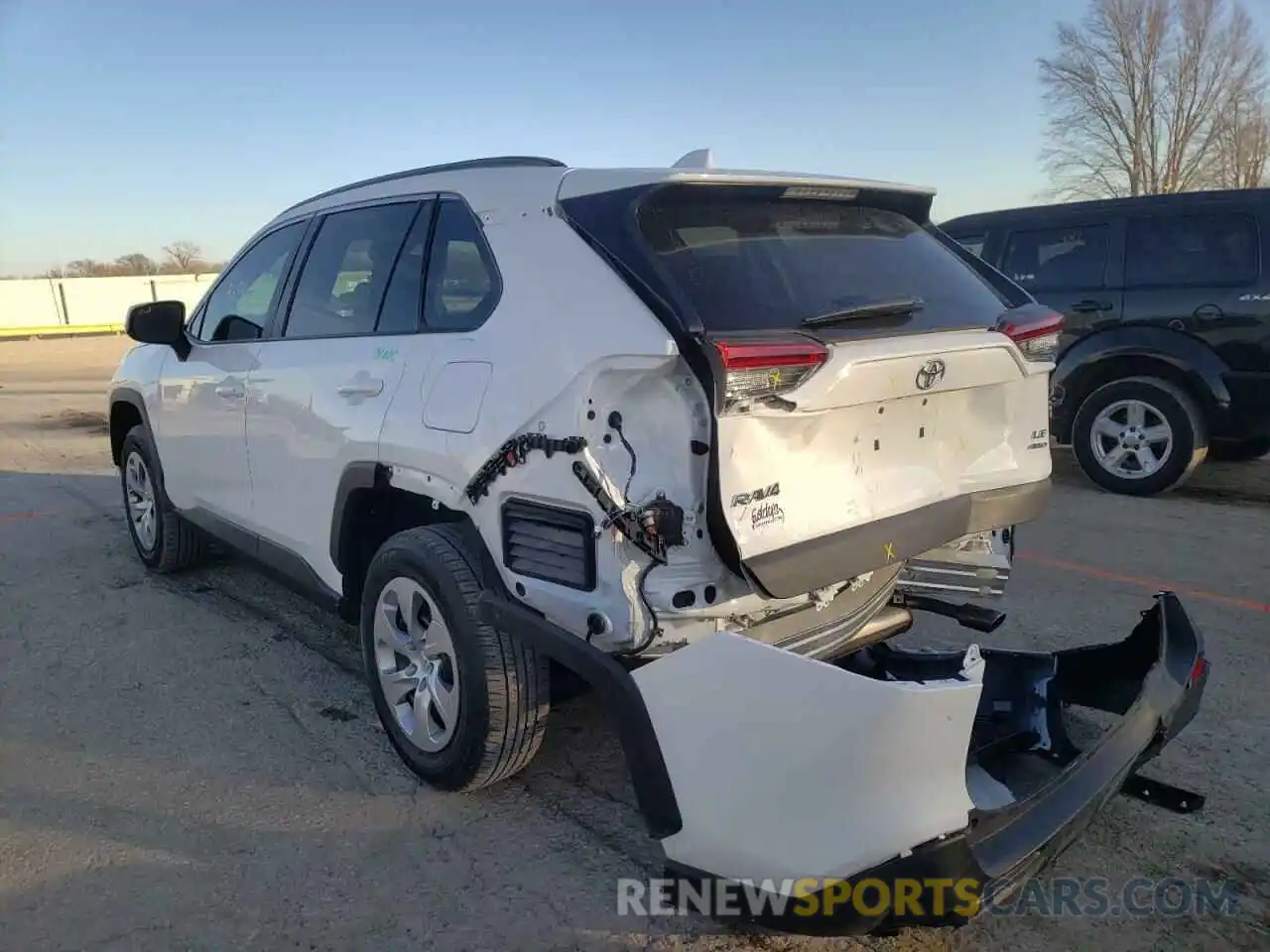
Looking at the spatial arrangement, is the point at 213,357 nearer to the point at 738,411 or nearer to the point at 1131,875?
the point at 738,411

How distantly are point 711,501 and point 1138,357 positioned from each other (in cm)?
615

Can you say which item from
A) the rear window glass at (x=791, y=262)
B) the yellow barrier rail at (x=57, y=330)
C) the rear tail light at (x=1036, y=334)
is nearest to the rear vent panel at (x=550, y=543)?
the rear window glass at (x=791, y=262)

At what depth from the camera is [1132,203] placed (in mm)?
7305

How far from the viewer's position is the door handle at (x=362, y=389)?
126 inches

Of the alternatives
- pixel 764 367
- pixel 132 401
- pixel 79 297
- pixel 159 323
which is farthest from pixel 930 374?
pixel 79 297

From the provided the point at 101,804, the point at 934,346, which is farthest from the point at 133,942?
the point at 934,346

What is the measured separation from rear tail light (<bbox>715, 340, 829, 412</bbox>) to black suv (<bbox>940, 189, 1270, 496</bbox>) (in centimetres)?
577

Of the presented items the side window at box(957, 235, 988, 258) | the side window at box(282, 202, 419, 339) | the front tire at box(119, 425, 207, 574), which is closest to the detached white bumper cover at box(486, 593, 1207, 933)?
the side window at box(282, 202, 419, 339)

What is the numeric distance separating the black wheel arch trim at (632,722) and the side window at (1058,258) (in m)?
6.41

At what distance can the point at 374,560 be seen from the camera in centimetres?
324

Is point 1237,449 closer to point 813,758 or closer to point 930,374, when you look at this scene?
point 930,374

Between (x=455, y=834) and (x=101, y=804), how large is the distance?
3.97 feet

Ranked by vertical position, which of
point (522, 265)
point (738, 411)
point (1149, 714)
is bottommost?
point (1149, 714)

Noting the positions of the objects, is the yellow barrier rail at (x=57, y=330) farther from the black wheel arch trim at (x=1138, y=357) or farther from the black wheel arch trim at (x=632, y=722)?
the black wheel arch trim at (x=632, y=722)
